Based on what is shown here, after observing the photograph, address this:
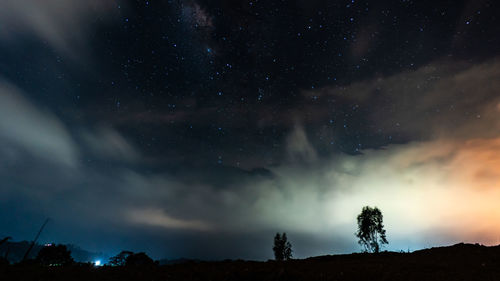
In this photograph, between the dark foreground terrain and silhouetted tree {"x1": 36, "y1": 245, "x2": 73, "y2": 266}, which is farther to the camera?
silhouetted tree {"x1": 36, "y1": 245, "x2": 73, "y2": 266}

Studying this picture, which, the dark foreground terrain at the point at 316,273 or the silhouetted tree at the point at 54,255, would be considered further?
the silhouetted tree at the point at 54,255

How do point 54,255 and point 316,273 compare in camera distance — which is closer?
point 316,273

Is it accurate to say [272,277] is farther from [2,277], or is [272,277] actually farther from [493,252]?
[493,252]

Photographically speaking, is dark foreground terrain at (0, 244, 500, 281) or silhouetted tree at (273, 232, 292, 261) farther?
silhouetted tree at (273, 232, 292, 261)

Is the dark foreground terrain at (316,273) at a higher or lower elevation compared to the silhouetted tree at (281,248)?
lower

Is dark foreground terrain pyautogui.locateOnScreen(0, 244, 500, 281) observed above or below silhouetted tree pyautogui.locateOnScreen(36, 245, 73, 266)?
below

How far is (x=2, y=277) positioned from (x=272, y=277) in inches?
651

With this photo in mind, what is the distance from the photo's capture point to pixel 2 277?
16.3 meters

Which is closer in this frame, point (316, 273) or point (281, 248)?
point (316, 273)

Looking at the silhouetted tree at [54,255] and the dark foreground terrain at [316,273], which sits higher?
the silhouetted tree at [54,255]

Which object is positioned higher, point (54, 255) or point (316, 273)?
point (54, 255)

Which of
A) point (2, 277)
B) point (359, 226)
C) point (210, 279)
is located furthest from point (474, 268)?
point (359, 226)

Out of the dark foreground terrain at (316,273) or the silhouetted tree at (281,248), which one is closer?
the dark foreground terrain at (316,273)

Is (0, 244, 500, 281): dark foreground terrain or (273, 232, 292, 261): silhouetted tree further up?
(273, 232, 292, 261): silhouetted tree
